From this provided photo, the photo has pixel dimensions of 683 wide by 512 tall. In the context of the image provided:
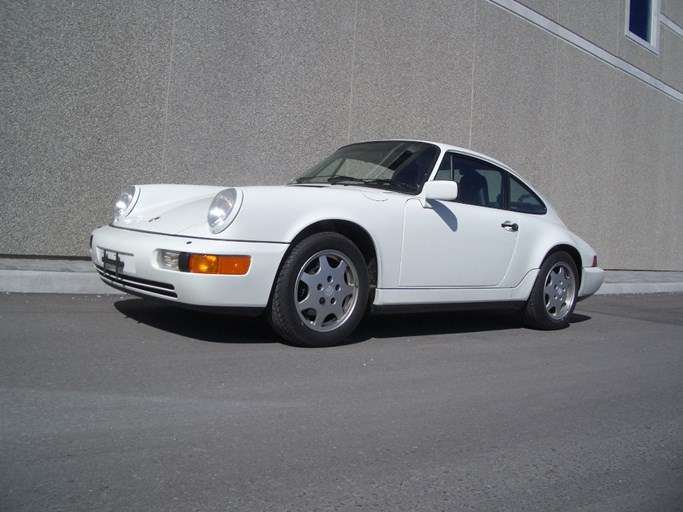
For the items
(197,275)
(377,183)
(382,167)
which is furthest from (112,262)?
(382,167)

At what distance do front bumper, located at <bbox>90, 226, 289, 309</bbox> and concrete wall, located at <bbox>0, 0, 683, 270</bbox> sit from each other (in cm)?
296

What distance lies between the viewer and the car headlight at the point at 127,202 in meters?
4.68

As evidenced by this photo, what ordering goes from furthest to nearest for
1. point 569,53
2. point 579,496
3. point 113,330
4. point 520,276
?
point 569,53 < point 520,276 < point 113,330 < point 579,496

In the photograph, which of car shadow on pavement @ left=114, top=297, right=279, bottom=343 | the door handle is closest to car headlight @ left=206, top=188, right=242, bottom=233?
car shadow on pavement @ left=114, top=297, right=279, bottom=343

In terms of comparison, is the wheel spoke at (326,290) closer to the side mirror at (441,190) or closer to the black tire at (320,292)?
the black tire at (320,292)

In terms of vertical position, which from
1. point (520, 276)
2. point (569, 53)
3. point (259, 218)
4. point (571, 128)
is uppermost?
point (569, 53)

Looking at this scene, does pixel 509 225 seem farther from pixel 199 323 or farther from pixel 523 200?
pixel 199 323

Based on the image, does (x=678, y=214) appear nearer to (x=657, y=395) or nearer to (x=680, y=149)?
(x=680, y=149)

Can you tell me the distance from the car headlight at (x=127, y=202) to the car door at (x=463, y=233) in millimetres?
1883

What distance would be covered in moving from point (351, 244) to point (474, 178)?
1.57 meters

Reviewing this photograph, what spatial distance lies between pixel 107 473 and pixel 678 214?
17734 mm

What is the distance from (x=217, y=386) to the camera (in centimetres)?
329

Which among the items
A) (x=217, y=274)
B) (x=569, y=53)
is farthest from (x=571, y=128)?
(x=217, y=274)

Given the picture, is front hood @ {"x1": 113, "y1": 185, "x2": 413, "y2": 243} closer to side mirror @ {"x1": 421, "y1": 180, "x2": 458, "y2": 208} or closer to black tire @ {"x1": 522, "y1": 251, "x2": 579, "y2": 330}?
side mirror @ {"x1": 421, "y1": 180, "x2": 458, "y2": 208}
